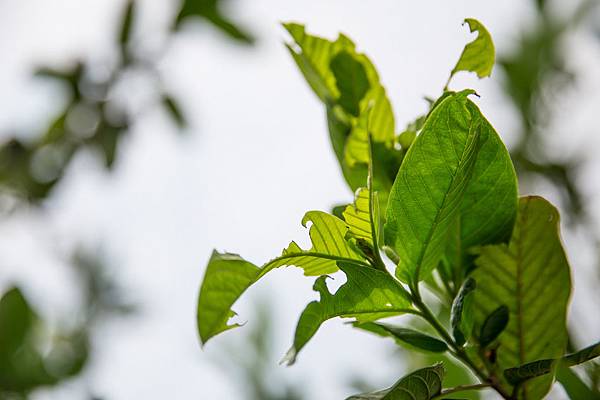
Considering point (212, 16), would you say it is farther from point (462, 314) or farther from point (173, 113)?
point (462, 314)

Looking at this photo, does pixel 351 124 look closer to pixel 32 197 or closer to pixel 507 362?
pixel 507 362

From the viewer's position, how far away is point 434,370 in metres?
0.49

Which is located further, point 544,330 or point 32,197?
point 32,197

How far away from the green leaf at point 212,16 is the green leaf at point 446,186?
4.07 feet

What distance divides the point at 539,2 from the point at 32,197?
1.07 metres

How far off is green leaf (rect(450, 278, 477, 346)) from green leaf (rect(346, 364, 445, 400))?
29 millimetres

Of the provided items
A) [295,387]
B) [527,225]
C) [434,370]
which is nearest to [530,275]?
[527,225]

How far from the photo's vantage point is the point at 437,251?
0.53 m

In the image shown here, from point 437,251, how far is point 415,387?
0.09 m

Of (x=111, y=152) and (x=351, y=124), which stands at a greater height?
(x=351, y=124)

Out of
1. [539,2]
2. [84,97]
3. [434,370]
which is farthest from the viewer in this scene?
[84,97]

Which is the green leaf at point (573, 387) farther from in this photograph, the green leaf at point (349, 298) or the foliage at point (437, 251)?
the green leaf at point (349, 298)

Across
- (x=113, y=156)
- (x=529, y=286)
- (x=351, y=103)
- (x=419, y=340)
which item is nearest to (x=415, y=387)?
(x=419, y=340)

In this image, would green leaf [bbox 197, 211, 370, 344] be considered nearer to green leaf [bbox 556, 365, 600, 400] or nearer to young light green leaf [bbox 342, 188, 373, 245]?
young light green leaf [bbox 342, 188, 373, 245]
